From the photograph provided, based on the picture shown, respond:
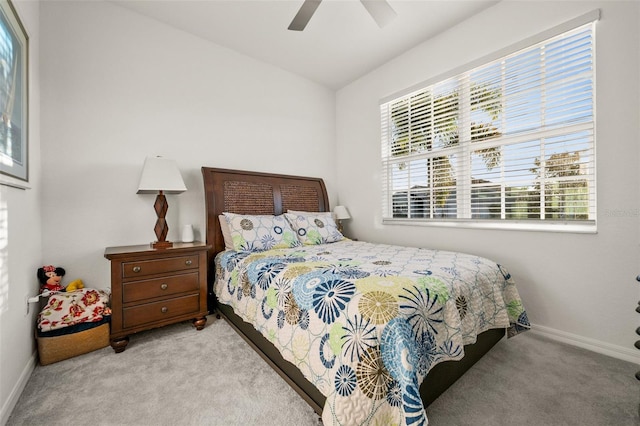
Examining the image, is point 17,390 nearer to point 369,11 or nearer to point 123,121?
point 123,121

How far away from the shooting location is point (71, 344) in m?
1.83

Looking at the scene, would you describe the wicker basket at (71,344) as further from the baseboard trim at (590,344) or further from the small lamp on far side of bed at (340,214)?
the baseboard trim at (590,344)

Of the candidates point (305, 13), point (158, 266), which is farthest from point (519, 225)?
point (158, 266)

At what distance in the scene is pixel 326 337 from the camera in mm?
1166

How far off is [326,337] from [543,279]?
2.09m

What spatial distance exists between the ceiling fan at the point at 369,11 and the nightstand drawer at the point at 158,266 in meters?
2.09

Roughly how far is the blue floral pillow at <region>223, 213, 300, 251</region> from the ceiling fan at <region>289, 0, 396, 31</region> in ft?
5.64

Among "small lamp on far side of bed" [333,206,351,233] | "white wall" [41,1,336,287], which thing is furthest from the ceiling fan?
"small lamp on far side of bed" [333,206,351,233]

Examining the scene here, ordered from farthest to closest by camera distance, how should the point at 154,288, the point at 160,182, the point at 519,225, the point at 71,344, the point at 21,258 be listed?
the point at 519,225
the point at 160,182
the point at 154,288
the point at 71,344
the point at 21,258

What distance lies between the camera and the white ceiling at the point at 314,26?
2.40 m

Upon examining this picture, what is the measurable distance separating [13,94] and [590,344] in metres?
4.12

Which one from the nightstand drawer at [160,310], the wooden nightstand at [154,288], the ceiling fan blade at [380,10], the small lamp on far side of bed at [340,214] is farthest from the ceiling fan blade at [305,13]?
the nightstand drawer at [160,310]

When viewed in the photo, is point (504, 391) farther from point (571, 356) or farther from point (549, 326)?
point (549, 326)

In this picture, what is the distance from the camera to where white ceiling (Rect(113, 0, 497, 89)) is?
240 centimetres
